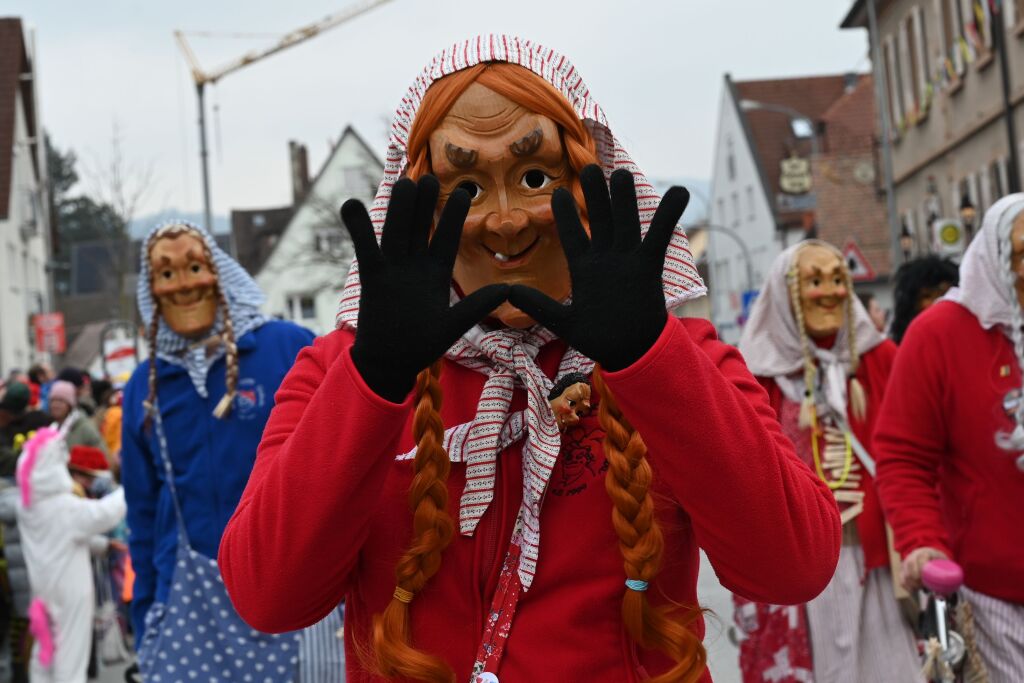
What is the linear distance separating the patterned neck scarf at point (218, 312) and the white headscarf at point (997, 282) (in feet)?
8.69

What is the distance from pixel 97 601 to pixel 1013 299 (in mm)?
8290

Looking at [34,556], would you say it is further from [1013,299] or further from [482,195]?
[482,195]

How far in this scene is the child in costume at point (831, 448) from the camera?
248 inches

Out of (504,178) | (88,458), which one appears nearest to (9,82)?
(88,458)

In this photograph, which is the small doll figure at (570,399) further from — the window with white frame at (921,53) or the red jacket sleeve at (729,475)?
the window with white frame at (921,53)

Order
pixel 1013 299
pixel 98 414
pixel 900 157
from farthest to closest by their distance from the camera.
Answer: pixel 900 157 → pixel 98 414 → pixel 1013 299

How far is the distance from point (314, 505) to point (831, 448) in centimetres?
471

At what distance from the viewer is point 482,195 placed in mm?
2568

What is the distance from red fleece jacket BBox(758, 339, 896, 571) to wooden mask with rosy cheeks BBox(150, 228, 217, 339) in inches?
97.4

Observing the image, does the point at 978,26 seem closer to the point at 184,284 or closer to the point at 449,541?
the point at 184,284

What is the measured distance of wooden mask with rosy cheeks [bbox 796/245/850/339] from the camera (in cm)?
696

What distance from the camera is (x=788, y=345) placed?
6.96 metres

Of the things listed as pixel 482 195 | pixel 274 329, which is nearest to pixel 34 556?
pixel 274 329

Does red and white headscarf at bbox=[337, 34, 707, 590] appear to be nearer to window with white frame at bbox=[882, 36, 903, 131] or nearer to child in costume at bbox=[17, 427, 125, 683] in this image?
child in costume at bbox=[17, 427, 125, 683]
